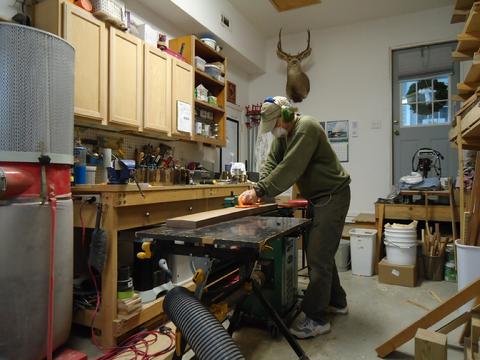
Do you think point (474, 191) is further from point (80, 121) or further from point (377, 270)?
point (80, 121)

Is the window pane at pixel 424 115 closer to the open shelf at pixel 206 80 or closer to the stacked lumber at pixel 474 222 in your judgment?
the stacked lumber at pixel 474 222

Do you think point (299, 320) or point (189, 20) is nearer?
point (299, 320)

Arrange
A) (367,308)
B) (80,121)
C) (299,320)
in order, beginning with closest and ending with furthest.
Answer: (299,320), (80,121), (367,308)

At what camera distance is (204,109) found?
379 cm

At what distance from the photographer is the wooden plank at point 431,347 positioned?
1310 mm

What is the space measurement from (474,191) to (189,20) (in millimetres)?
3031

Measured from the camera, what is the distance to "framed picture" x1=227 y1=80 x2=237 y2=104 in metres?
4.80

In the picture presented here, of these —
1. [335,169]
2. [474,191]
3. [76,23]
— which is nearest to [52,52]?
[76,23]

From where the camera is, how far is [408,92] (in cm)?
448

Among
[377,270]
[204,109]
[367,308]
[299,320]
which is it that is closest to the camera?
[299,320]

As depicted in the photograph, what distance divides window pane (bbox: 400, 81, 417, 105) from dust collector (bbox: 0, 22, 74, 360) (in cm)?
422

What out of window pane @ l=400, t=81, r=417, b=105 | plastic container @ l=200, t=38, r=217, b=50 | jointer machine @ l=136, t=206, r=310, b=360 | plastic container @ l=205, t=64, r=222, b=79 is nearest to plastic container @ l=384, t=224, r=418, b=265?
jointer machine @ l=136, t=206, r=310, b=360

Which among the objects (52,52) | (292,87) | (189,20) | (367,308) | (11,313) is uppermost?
(189,20)

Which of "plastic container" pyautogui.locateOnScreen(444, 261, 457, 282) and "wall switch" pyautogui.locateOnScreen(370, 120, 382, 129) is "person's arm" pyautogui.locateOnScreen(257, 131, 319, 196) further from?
"wall switch" pyautogui.locateOnScreen(370, 120, 382, 129)
